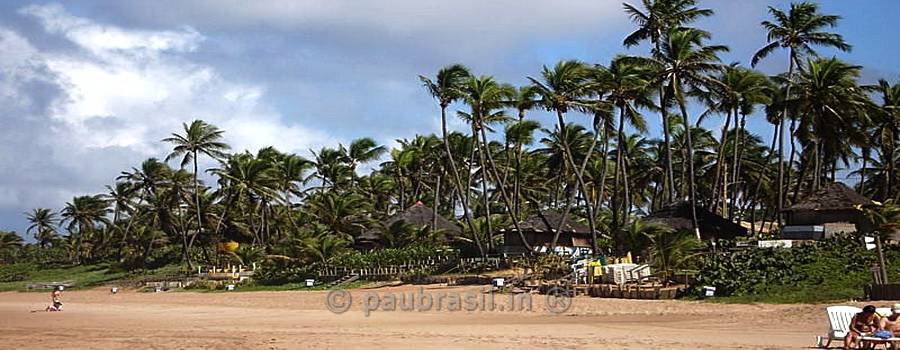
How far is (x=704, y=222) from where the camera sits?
133 feet

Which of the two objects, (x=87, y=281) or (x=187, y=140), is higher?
(x=187, y=140)

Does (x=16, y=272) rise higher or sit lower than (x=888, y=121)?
lower

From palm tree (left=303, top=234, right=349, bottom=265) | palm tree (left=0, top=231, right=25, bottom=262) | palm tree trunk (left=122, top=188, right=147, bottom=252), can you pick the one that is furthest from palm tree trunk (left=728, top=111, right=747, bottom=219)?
palm tree (left=0, top=231, right=25, bottom=262)

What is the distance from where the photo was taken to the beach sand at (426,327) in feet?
53.6

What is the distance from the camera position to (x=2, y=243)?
95.9 m

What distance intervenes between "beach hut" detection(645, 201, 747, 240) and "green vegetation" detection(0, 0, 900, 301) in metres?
1.08

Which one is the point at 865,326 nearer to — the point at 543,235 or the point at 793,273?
the point at 793,273

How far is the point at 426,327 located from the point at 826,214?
76.0 feet

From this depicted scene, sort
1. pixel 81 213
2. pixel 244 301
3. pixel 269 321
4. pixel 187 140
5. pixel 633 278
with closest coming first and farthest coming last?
pixel 269 321 → pixel 633 278 → pixel 244 301 → pixel 187 140 → pixel 81 213

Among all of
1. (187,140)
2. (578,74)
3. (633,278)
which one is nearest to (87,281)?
(187,140)

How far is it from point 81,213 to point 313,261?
146 feet

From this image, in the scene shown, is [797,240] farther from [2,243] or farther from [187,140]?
[2,243]

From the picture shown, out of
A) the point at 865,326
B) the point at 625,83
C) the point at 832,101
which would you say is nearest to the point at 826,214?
the point at 832,101

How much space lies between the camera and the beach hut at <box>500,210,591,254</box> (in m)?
44.8
